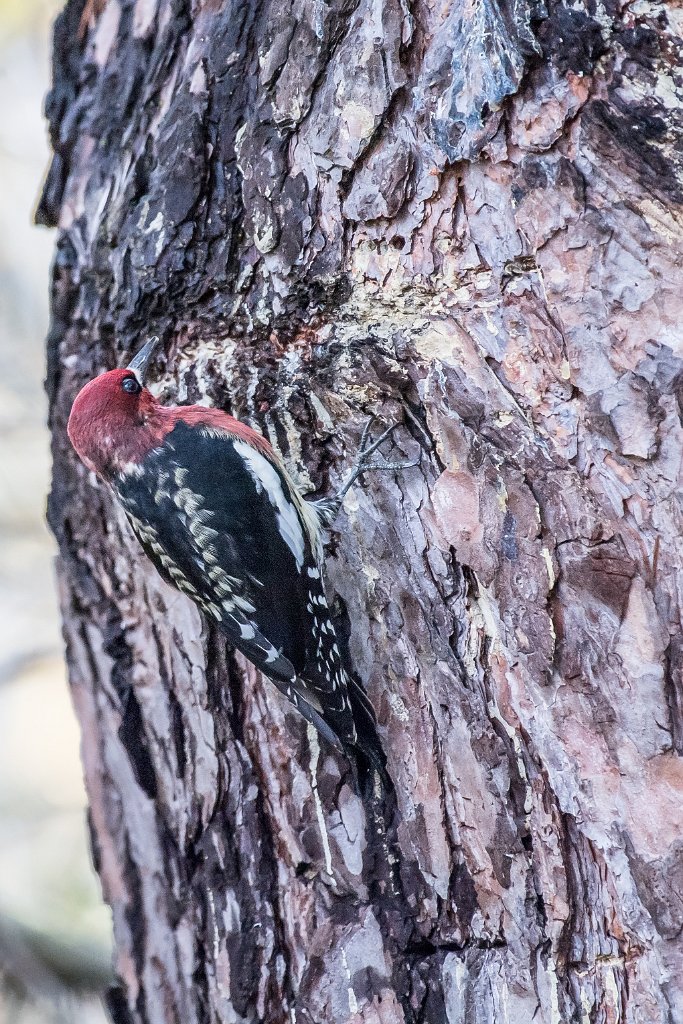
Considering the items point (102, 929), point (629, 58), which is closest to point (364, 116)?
point (629, 58)

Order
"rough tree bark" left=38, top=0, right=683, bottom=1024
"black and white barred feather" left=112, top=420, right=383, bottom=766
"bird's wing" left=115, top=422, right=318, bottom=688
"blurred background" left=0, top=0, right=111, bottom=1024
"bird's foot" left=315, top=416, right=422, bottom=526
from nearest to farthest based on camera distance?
"rough tree bark" left=38, top=0, right=683, bottom=1024, "bird's foot" left=315, top=416, right=422, bottom=526, "black and white barred feather" left=112, top=420, right=383, bottom=766, "bird's wing" left=115, top=422, right=318, bottom=688, "blurred background" left=0, top=0, right=111, bottom=1024

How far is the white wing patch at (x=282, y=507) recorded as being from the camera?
2340 mm

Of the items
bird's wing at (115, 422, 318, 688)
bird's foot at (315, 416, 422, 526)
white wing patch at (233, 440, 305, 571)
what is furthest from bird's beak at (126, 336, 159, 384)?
bird's foot at (315, 416, 422, 526)

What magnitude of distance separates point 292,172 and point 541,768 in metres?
1.45

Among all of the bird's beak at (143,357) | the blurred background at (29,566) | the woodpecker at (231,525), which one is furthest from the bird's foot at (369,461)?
the blurred background at (29,566)

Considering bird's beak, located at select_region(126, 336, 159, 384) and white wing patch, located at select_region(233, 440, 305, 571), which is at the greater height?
bird's beak, located at select_region(126, 336, 159, 384)

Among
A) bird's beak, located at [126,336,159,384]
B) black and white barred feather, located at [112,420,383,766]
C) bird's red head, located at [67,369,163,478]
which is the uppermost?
bird's beak, located at [126,336,159,384]

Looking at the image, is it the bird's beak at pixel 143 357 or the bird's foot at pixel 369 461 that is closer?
the bird's foot at pixel 369 461

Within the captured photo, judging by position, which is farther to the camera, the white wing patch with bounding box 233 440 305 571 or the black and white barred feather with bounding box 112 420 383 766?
the white wing patch with bounding box 233 440 305 571

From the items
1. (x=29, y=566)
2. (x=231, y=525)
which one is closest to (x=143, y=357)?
(x=231, y=525)

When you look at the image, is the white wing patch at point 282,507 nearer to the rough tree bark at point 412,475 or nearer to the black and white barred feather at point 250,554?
the black and white barred feather at point 250,554

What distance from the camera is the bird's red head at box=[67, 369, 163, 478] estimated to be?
7.69 feet

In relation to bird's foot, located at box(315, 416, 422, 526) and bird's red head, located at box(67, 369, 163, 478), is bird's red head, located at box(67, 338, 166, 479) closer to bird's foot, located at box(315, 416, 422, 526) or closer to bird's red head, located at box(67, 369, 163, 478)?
bird's red head, located at box(67, 369, 163, 478)

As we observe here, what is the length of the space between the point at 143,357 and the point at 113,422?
0.65 ft
